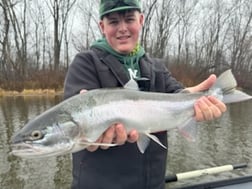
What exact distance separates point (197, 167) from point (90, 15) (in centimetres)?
3478

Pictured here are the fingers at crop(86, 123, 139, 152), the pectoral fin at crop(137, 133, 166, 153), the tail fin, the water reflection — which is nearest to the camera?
the fingers at crop(86, 123, 139, 152)

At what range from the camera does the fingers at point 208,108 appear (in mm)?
2639

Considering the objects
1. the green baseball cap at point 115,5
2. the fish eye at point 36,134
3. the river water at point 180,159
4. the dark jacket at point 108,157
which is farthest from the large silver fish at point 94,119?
the river water at point 180,159

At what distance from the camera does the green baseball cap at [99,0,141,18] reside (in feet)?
8.44

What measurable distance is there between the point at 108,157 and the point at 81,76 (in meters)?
0.62

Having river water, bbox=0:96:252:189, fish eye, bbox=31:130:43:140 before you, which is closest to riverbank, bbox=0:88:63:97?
river water, bbox=0:96:252:189

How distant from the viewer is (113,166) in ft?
8.25

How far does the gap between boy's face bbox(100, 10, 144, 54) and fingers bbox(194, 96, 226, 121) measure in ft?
2.26

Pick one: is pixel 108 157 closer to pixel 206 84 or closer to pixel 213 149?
pixel 206 84

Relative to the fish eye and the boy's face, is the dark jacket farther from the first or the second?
the fish eye

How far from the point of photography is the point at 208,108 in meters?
2.65

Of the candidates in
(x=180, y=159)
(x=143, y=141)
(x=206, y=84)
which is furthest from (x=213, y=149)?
(x=143, y=141)

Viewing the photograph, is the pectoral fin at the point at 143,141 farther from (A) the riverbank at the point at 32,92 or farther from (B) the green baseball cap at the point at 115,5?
(A) the riverbank at the point at 32,92

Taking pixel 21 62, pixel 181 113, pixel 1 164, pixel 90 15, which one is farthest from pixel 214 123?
pixel 90 15
